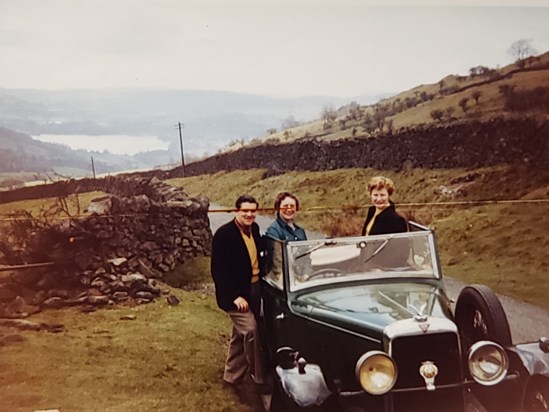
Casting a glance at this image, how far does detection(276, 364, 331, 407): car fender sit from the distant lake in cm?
94

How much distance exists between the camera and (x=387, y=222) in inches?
97.0

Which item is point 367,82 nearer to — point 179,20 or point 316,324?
point 179,20

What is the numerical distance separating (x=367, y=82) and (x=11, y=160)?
1325mm

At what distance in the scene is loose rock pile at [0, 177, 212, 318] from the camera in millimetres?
2330

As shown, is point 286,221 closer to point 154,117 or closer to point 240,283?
point 240,283

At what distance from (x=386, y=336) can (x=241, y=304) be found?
559 millimetres

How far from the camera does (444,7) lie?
258cm

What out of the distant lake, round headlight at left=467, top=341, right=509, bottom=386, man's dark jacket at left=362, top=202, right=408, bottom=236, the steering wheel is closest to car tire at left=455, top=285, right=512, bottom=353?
round headlight at left=467, top=341, right=509, bottom=386

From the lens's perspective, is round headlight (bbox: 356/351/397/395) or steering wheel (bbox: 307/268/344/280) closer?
round headlight (bbox: 356/351/397/395)

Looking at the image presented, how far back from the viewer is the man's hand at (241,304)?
2416 millimetres

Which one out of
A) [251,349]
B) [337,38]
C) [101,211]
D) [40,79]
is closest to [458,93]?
[337,38]

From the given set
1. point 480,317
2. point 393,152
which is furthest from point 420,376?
point 393,152

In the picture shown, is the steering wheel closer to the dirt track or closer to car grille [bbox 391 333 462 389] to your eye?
the dirt track

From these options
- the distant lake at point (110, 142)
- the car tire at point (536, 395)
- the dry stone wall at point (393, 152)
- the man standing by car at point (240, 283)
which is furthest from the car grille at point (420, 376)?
the distant lake at point (110, 142)
